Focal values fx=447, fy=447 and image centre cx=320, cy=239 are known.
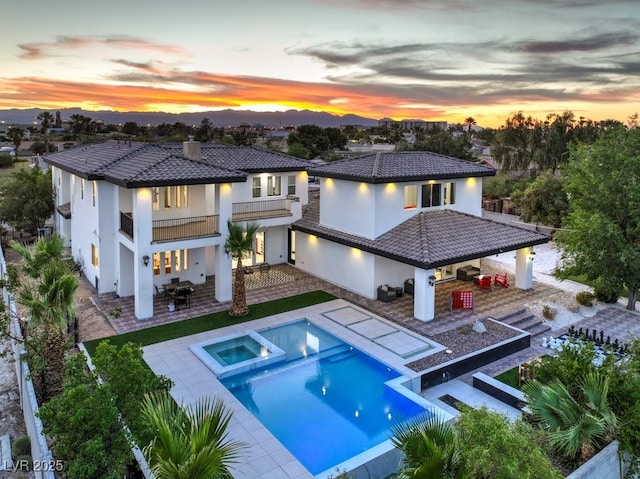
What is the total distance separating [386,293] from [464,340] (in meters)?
4.77

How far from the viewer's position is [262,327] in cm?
1805

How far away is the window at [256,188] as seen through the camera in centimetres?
2523

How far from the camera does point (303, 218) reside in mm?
25812

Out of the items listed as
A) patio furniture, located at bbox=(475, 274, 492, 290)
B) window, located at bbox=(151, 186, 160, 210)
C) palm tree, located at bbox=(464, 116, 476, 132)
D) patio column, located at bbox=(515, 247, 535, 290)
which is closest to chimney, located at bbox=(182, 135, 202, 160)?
window, located at bbox=(151, 186, 160, 210)

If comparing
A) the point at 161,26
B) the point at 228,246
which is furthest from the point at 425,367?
the point at 161,26

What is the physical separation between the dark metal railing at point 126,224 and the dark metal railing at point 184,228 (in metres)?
0.98

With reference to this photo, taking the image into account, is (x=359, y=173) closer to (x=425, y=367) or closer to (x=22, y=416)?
(x=425, y=367)

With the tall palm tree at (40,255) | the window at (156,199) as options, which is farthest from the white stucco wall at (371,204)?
the tall palm tree at (40,255)

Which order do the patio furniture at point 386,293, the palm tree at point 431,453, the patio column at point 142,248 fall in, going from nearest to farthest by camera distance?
the palm tree at point 431,453 < the patio column at point 142,248 < the patio furniture at point 386,293

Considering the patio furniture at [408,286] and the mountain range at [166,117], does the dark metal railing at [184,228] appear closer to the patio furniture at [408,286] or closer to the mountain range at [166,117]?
the patio furniture at [408,286]

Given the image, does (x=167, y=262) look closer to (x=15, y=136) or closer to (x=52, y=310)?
(x=52, y=310)

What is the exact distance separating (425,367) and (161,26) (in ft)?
85.3

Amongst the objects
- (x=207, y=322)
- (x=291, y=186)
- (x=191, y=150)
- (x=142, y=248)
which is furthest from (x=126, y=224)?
(x=291, y=186)

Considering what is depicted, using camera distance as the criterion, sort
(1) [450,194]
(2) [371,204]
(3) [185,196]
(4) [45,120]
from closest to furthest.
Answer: (2) [371,204], (3) [185,196], (1) [450,194], (4) [45,120]
